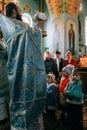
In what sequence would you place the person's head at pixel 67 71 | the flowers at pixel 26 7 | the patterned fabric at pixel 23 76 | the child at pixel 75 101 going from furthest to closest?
the flowers at pixel 26 7
the person's head at pixel 67 71
the child at pixel 75 101
the patterned fabric at pixel 23 76

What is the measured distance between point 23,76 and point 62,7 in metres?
11.3

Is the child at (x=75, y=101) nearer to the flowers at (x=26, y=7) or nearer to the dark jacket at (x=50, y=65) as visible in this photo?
the dark jacket at (x=50, y=65)

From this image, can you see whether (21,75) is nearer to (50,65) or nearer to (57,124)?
(57,124)

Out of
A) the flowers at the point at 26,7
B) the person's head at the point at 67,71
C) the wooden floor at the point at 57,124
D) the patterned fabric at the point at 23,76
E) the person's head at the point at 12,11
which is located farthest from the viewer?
the flowers at the point at 26,7

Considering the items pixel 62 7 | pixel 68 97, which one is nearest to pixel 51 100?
pixel 68 97

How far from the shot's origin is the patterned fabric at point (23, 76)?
195 cm

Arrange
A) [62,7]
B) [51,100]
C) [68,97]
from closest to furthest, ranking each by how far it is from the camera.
Answer: 1. [68,97]
2. [51,100]
3. [62,7]

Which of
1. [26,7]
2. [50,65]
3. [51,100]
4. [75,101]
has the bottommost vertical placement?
[51,100]

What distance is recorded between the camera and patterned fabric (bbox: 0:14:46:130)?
A: 1.95 meters

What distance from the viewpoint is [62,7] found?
12.9 metres

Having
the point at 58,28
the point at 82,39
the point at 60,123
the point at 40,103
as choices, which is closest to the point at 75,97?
the point at 60,123

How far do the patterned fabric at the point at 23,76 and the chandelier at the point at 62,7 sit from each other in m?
11.1

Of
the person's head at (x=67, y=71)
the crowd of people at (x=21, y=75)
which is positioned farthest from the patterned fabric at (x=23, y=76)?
the person's head at (x=67, y=71)

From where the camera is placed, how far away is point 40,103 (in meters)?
2.06
